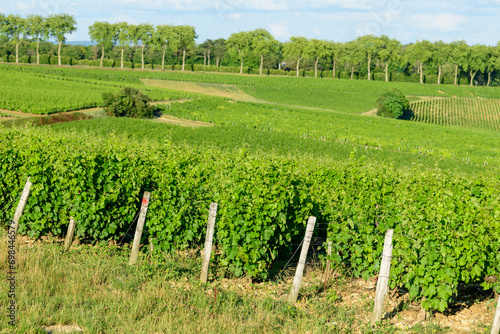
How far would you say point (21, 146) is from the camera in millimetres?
12797

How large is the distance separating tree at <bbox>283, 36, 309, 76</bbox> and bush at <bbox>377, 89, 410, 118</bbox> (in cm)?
5464

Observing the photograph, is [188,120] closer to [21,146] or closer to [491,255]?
[21,146]

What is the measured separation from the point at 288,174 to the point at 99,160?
184 inches

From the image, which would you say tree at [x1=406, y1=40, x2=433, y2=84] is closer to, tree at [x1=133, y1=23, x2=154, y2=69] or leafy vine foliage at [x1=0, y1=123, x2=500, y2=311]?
tree at [x1=133, y1=23, x2=154, y2=69]

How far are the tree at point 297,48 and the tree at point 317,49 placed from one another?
1.42 m

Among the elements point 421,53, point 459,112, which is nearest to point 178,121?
point 459,112

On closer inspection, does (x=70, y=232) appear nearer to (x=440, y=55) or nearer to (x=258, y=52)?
(x=258, y=52)

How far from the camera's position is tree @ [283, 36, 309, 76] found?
450 feet

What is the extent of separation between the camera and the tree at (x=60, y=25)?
126 m

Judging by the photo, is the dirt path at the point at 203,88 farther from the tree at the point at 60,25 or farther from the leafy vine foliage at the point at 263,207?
the leafy vine foliage at the point at 263,207

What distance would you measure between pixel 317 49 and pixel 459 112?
5353 centimetres

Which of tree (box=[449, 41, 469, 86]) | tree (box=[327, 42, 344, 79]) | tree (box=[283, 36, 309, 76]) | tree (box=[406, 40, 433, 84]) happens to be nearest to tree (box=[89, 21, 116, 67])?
tree (box=[283, 36, 309, 76])

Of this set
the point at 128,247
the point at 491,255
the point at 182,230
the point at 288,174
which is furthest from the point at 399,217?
the point at 128,247

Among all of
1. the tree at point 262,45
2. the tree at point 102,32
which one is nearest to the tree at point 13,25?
the tree at point 102,32
